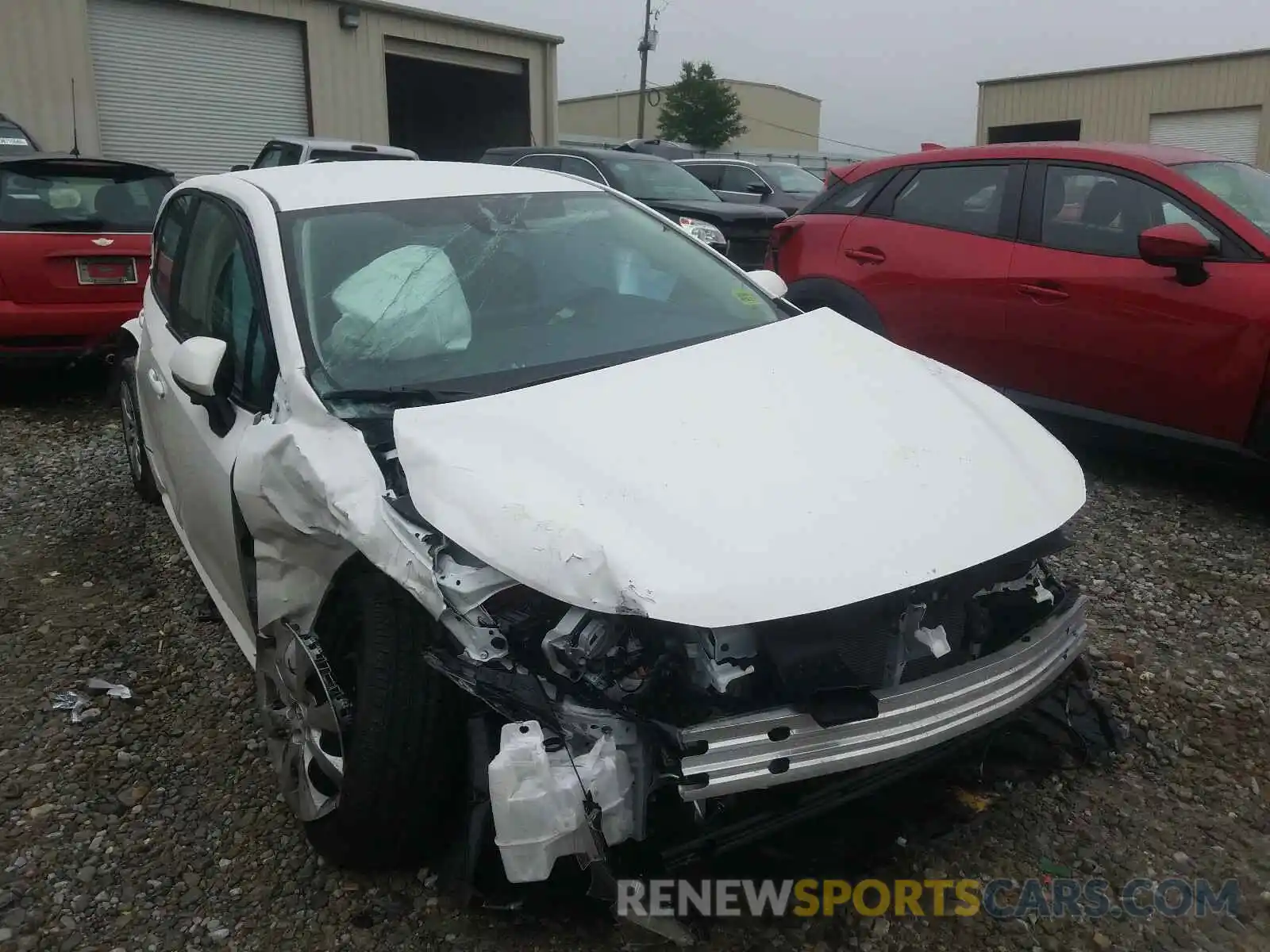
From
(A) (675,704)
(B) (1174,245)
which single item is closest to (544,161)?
(B) (1174,245)

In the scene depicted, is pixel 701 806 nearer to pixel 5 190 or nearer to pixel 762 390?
pixel 762 390

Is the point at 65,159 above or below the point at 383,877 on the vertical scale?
above

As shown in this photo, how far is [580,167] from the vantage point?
36.9 feet

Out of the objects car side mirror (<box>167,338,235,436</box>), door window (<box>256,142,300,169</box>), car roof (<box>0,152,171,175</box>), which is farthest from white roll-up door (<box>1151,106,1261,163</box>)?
car side mirror (<box>167,338,235,436</box>)

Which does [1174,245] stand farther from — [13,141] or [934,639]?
[13,141]

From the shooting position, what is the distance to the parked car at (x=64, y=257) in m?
6.27

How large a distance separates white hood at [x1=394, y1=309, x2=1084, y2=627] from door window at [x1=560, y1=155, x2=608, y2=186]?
8.66m

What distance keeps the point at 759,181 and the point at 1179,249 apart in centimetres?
1143

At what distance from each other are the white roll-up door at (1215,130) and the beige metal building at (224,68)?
15.9 metres

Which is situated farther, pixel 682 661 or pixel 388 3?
pixel 388 3

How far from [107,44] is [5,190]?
11.1 m

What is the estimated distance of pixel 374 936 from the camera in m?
2.32

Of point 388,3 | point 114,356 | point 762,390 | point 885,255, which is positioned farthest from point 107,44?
point 762,390

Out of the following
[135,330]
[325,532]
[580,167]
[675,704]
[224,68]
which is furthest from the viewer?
[224,68]
